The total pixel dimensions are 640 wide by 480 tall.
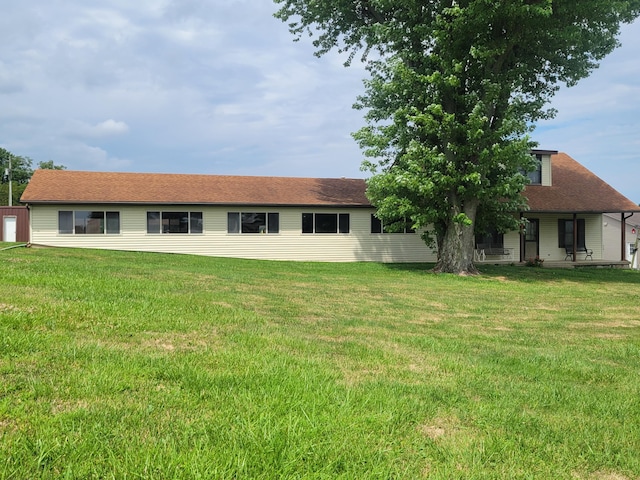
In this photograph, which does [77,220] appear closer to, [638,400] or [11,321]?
[11,321]

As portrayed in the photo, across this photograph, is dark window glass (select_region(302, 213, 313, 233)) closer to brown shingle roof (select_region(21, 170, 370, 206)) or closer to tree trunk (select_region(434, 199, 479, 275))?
brown shingle roof (select_region(21, 170, 370, 206))

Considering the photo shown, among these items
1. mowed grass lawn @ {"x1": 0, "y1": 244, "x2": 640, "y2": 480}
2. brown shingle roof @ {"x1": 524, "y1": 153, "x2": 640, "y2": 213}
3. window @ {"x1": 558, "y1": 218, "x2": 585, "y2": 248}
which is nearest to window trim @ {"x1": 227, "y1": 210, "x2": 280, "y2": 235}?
brown shingle roof @ {"x1": 524, "y1": 153, "x2": 640, "y2": 213}

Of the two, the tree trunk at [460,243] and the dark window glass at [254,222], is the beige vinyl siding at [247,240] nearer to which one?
the dark window glass at [254,222]

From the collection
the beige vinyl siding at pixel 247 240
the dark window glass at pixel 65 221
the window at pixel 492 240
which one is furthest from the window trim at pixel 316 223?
the dark window glass at pixel 65 221

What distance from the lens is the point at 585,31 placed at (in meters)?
16.1

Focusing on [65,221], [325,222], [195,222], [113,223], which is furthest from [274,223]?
[65,221]

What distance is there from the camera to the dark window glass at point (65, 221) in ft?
63.3

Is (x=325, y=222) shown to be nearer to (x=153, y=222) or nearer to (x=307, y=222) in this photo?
(x=307, y=222)

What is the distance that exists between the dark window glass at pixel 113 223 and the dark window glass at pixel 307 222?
26.7 feet

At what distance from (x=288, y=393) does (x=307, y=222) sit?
60.2ft

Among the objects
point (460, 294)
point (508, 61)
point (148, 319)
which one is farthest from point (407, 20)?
point (148, 319)

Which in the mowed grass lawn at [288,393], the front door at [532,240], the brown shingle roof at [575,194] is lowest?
the mowed grass lawn at [288,393]

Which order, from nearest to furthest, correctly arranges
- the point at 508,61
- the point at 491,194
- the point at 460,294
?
the point at 460,294
the point at 491,194
the point at 508,61

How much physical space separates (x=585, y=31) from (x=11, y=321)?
18.8 metres
